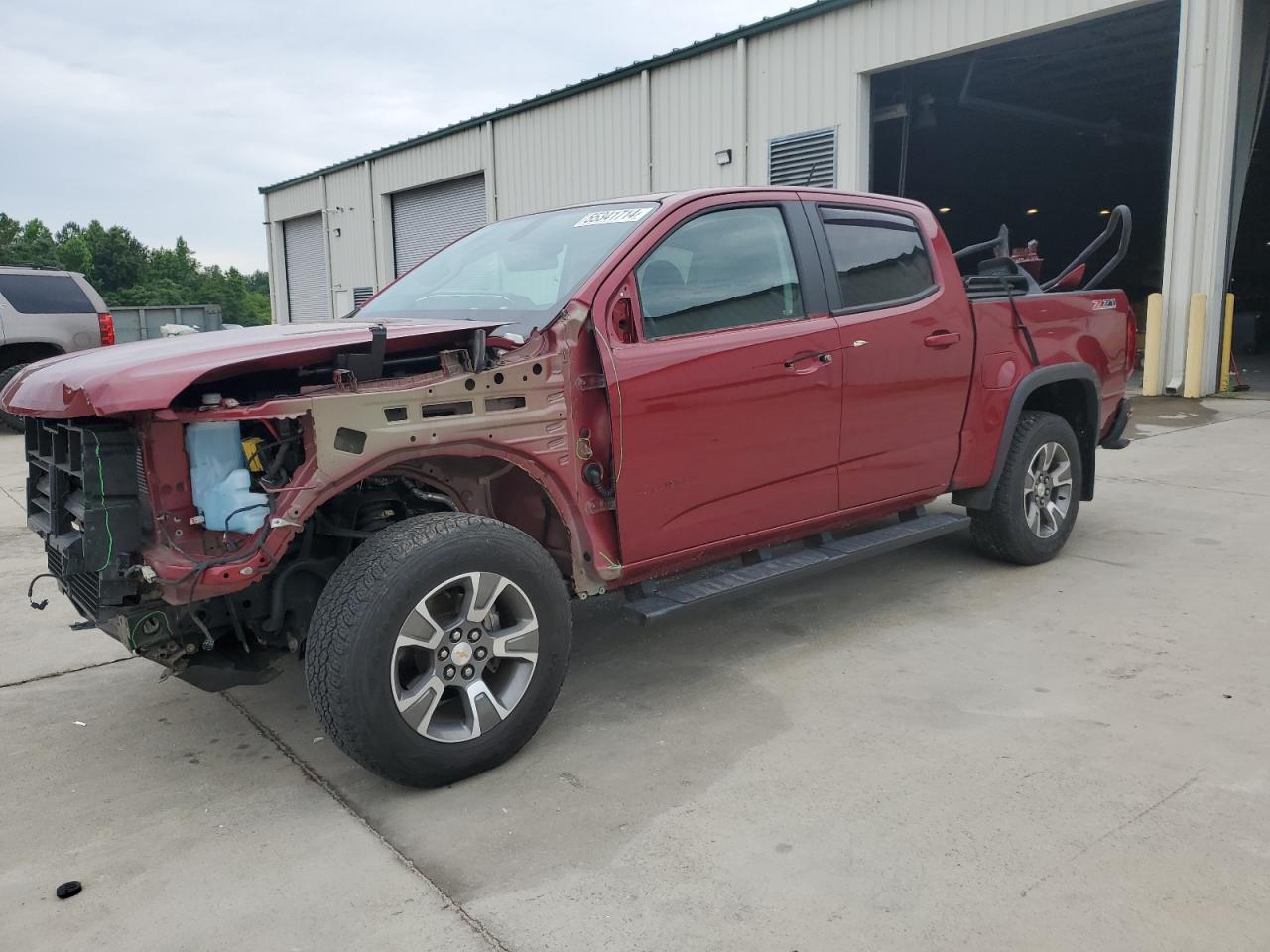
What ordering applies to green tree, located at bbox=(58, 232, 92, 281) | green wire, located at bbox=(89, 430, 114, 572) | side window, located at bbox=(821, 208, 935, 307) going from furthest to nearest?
green tree, located at bbox=(58, 232, 92, 281), side window, located at bbox=(821, 208, 935, 307), green wire, located at bbox=(89, 430, 114, 572)

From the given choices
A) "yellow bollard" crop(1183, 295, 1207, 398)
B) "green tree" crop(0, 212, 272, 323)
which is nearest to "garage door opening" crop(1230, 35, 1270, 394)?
"yellow bollard" crop(1183, 295, 1207, 398)

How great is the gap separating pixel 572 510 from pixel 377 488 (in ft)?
2.14

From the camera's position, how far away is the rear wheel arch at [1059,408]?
4984mm

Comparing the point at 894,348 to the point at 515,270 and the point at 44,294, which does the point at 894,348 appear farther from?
the point at 44,294

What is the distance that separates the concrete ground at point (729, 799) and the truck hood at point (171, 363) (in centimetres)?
125

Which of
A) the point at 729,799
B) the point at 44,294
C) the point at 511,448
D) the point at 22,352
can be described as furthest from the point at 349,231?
the point at 729,799

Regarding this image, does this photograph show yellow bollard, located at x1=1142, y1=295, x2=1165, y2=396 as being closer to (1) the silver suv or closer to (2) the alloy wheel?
(2) the alloy wheel

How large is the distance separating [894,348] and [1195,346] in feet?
30.6

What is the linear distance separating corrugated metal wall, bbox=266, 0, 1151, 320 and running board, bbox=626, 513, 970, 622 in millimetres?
9114

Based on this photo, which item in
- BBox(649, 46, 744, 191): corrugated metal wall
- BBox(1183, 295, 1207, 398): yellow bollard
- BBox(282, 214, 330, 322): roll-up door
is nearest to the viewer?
BBox(1183, 295, 1207, 398): yellow bollard

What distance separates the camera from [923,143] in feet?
70.8

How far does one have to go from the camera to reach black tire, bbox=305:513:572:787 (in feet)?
9.28

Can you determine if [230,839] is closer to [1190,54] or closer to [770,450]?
[770,450]

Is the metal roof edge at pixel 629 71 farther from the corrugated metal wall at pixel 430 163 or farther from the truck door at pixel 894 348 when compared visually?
the truck door at pixel 894 348
